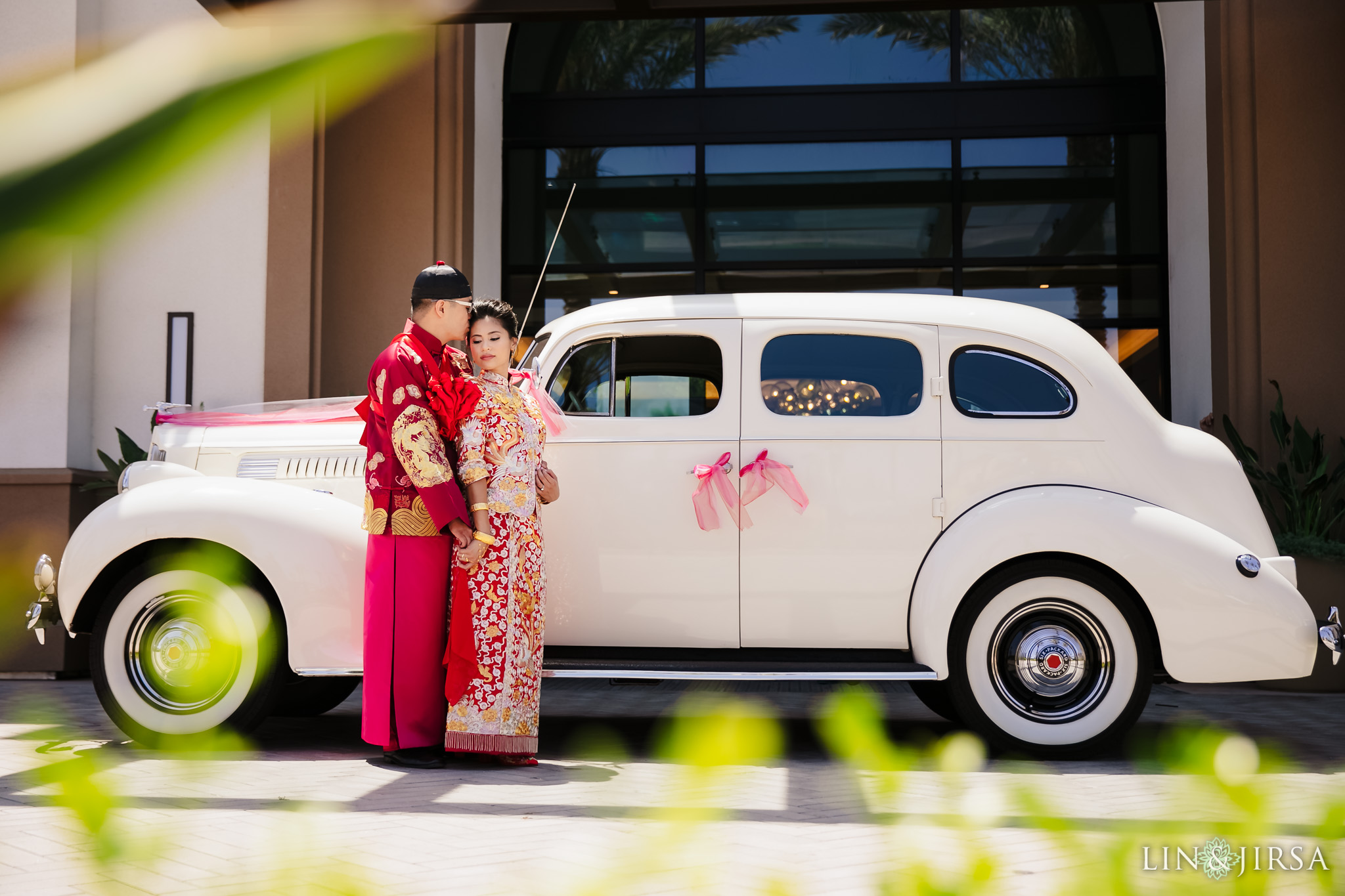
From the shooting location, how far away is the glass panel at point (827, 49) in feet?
30.8

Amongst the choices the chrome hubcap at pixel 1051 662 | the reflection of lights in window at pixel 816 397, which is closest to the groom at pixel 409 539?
the reflection of lights in window at pixel 816 397

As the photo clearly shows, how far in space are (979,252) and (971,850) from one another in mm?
9092

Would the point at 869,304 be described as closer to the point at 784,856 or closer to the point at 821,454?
the point at 821,454

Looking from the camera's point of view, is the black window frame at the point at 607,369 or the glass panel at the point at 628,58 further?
the glass panel at the point at 628,58

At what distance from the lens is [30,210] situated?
30 centimetres

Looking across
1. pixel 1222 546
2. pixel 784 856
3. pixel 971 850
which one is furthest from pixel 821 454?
pixel 971 850

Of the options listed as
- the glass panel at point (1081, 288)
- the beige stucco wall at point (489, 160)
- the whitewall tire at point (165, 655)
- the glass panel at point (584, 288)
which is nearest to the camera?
the whitewall tire at point (165, 655)

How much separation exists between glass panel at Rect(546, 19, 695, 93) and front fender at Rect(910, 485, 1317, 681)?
6.15 metres

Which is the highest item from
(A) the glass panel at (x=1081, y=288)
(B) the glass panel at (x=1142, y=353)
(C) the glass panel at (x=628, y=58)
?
(C) the glass panel at (x=628, y=58)

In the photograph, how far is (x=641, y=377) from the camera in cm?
501

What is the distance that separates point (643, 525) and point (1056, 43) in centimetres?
668

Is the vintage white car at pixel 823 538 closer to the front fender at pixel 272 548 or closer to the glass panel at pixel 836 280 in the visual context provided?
the front fender at pixel 272 548

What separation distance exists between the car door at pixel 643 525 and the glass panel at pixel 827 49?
534cm

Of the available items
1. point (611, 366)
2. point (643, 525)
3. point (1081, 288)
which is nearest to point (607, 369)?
point (611, 366)
